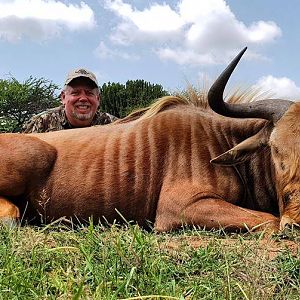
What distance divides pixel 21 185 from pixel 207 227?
58.4 inches

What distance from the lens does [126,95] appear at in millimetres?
22391

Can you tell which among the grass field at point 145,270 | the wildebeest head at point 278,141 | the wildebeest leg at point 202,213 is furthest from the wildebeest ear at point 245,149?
the grass field at point 145,270

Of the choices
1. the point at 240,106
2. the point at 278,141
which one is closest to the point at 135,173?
the point at 240,106

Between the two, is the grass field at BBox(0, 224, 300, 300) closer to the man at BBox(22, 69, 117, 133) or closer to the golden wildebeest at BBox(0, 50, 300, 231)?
the golden wildebeest at BBox(0, 50, 300, 231)

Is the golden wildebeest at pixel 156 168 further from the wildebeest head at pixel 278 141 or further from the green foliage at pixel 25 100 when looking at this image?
the green foliage at pixel 25 100

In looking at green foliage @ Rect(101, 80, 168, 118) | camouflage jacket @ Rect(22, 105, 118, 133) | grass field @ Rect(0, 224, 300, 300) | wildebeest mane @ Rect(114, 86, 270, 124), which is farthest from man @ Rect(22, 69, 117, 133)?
green foliage @ Rect(101, 80, 168, 118)

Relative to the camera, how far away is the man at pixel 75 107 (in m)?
7.66

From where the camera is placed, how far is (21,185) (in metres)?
4.79

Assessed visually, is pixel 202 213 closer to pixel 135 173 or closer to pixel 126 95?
pixel 135 173

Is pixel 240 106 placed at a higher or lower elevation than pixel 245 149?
higher

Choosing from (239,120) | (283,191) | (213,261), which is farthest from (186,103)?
(213,261)

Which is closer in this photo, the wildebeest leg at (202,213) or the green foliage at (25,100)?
the wildebeest leg at (202,213)

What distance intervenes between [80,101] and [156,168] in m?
3.16

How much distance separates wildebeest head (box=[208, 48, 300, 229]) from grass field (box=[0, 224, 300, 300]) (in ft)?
3.09
